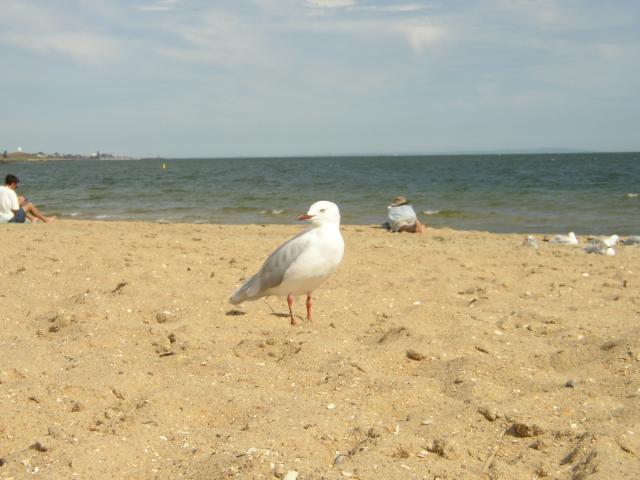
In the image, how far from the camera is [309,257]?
16.3 ft

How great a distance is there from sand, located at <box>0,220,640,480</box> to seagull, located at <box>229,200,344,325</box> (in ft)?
1.08

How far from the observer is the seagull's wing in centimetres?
507

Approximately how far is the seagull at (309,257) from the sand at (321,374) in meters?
0.33

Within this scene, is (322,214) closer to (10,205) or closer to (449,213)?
(10,205)

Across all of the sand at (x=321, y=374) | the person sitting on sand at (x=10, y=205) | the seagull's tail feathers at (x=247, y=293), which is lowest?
the sand at (x=321, y=374)

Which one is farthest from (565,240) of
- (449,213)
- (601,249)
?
(449,213)

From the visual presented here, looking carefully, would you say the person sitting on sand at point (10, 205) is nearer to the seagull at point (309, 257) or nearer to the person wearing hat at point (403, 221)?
the person wearing hat at point (403, 221)

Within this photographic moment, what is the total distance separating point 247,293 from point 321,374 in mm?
1507

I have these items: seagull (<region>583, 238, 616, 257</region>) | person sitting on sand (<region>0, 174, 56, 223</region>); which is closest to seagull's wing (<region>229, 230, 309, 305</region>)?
seagull (<region>583, 238, 616, 257</region>)

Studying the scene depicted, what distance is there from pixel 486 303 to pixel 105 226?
32.8ft

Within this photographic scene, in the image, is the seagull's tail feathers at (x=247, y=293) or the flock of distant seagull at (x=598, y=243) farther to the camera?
the flock of distant seagull at (x=598, y=243)

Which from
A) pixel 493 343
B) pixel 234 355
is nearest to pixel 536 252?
pixel 493 343

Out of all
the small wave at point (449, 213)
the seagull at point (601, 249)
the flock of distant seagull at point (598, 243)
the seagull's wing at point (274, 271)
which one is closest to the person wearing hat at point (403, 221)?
the flock of distant seagull at point (598, 243)

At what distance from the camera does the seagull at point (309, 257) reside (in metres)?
4.97
